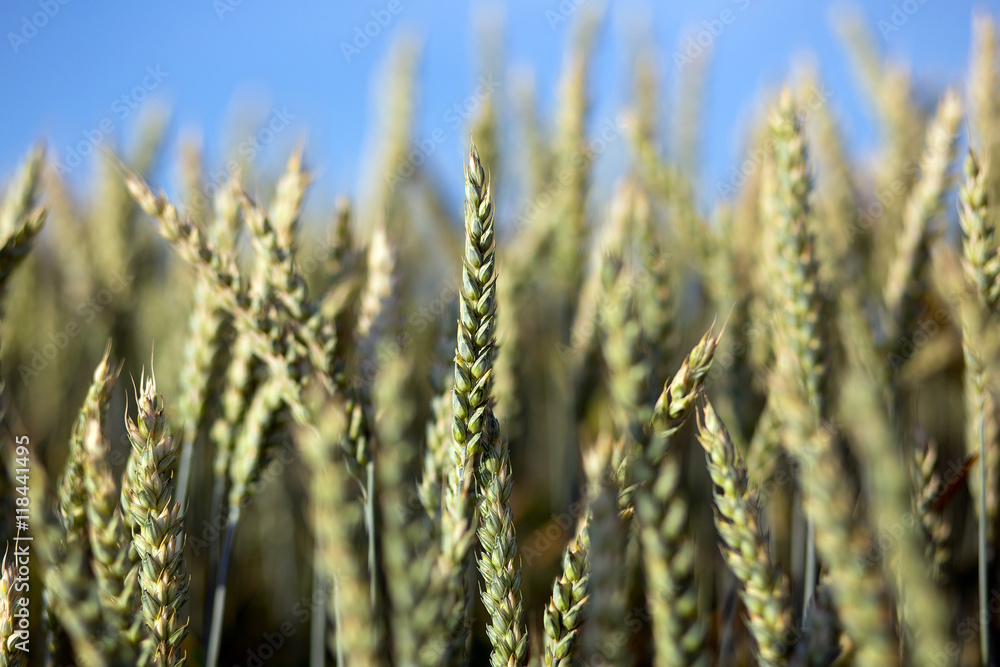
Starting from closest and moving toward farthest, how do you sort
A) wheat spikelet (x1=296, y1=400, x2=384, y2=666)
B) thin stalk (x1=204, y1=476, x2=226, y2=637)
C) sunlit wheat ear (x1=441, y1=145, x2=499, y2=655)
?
1. wheat spikelet (x1=296, y1=400, x2=384, y2=666)
2. sunlit wheat ear (x1=441, y1=145, x2=499, y2=655)
3. thin stalk (x1=204, y1=476, x2=226, y2=637)

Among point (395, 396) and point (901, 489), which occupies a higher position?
point (395, 396)

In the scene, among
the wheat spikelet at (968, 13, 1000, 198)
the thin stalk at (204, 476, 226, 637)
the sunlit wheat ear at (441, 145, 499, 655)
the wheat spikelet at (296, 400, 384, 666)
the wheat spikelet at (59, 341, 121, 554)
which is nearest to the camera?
the wheat spikelet at (296, 400, 384, 666)

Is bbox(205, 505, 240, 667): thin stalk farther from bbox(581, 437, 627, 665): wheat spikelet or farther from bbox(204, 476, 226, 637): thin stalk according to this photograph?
bbox(581, 437, 627, 665): wheat spikelet

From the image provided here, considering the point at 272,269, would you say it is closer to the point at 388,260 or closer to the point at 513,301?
the point at 388,260

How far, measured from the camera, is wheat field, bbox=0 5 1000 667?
20.4 inches

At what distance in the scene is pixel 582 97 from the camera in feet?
5.88

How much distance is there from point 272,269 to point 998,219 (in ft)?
5.38

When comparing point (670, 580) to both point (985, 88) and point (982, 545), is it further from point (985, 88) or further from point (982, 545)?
point (985, 88)

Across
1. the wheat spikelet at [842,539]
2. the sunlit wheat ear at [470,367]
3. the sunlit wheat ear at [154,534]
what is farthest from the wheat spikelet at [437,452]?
the wheat spikelet at [842,539]

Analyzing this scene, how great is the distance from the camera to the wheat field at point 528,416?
1.70 ft

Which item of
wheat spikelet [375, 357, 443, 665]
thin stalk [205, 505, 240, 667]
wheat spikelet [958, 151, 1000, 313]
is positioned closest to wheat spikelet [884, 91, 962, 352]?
wheat spikelet [958, 151, 1000, 313]

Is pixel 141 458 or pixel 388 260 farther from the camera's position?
pixel 388 260

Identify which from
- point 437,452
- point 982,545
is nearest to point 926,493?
point 982,545

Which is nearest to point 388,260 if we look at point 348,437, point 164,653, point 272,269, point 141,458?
point 272,269
